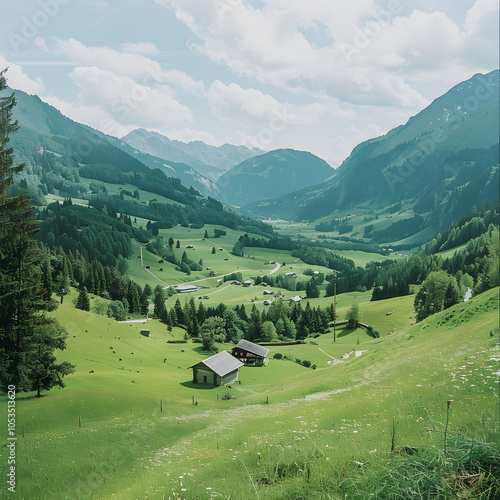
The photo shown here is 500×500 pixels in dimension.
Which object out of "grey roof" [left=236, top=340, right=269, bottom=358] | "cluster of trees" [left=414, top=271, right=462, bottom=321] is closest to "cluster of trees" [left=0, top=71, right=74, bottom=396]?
"grey roof" [left=236, top=340, right=269, bottom=358]

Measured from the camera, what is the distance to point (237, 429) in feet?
63.0

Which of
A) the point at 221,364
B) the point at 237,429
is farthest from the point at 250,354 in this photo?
the point at 237,429

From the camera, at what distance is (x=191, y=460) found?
13.4 m

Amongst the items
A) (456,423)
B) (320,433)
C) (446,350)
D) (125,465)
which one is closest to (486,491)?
(456,423)

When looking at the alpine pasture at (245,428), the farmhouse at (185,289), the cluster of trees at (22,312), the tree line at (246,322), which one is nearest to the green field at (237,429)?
the alpine pasture at (245,428)

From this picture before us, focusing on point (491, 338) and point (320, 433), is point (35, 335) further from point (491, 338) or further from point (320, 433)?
point (491, 338)

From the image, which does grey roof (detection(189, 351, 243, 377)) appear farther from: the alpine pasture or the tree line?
the tree line

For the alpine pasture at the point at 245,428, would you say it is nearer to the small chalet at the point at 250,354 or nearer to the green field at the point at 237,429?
the green field at the point at 237,429

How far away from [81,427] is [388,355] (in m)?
35.6

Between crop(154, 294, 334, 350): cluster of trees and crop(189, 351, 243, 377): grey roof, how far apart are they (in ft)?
71.3

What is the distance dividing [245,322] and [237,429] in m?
82.6

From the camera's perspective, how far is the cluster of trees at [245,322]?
284 feet

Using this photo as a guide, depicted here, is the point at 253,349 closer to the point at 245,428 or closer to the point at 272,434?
the point at 245,428

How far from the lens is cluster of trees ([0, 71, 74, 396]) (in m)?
20.5
